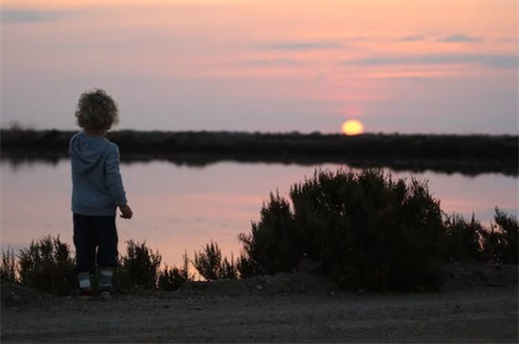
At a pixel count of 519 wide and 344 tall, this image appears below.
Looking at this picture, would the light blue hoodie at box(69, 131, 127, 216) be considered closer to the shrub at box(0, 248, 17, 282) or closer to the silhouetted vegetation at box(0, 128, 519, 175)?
the shrub at box(0, 248, 17, 282)

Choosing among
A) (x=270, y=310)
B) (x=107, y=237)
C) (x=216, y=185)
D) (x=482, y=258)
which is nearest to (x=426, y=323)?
(x=270, y=310)

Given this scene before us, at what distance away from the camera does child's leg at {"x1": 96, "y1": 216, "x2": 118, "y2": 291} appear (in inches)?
430

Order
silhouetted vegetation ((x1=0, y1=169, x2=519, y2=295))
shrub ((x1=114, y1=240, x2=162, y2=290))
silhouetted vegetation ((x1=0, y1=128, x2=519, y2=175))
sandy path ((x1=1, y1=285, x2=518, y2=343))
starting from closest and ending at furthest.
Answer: sandy path ((x1=1, y1=285, x2=518, y2=343))
silhouetted vegetation ((x1=0, y1=169, x2=519, y2=295))
shrub ((x1=114, y1=240, x2=162, y2=290))
silhouetted vegetation ((x1=0, y1=128, x2=519, y2=175))

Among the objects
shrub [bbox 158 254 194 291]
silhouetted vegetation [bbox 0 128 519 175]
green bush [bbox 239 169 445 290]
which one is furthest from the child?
silhouetted vegetation [bbox 0 128 519 175]

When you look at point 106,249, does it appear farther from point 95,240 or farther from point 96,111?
point 96,111

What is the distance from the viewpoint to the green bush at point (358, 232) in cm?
1223

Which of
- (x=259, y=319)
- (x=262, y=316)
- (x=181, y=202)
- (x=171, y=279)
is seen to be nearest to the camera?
(x=259, y=319)

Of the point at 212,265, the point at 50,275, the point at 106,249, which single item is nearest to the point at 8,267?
the point at 50,275

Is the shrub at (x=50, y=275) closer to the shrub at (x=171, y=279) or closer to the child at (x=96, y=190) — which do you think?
the child at (x=96, y=190)

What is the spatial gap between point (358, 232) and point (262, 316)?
2742mm

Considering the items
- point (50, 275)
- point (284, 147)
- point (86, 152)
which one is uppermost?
point (284, 147)

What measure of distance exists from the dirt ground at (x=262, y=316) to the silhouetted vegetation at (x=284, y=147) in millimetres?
51248

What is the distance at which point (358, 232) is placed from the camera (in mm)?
12531

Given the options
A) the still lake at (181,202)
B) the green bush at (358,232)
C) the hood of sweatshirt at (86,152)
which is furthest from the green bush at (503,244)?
the hood of sweatshirt at (86,152)
